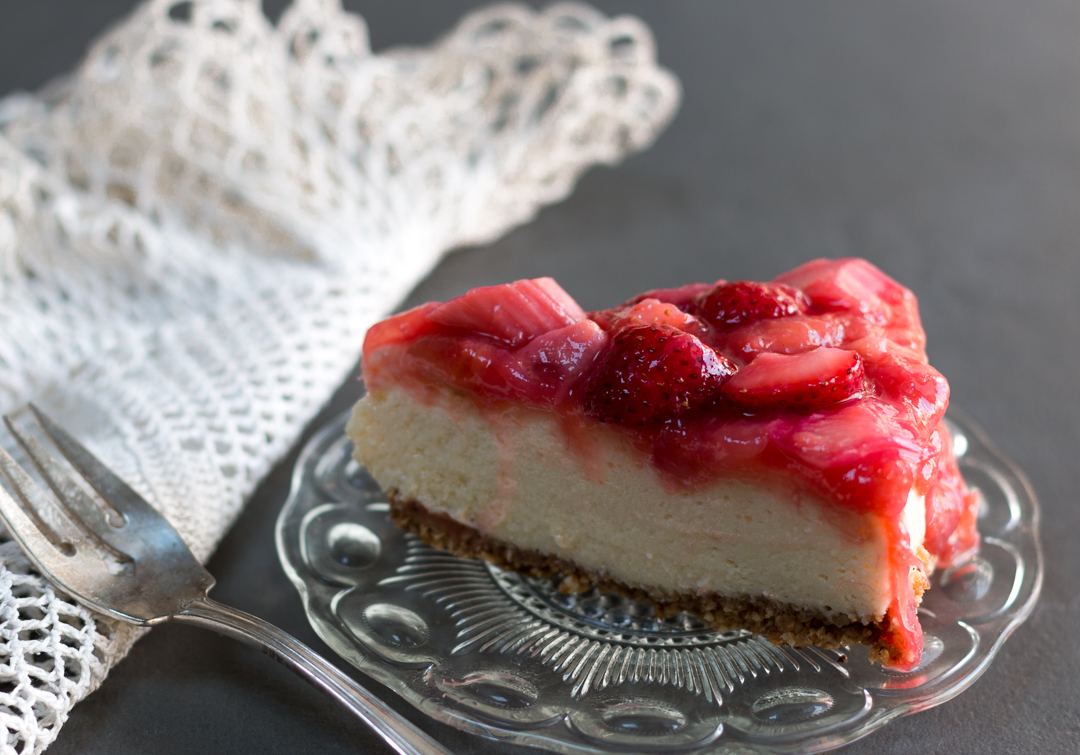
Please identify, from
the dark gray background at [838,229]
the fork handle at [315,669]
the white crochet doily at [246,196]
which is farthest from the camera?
the white crochet doily at [246,196]

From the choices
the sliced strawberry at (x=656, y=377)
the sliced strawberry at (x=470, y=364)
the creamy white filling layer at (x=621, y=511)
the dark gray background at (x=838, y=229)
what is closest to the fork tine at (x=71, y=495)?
the dark gray background at (x=838, y=229)

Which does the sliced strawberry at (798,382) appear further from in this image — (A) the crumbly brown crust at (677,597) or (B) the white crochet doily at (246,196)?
(B) the white crochet doily at (246,196)

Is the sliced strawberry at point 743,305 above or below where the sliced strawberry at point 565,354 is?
above

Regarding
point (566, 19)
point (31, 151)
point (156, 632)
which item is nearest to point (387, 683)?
point (156, 632)

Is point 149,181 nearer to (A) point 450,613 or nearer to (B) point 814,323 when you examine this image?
(A) point 450,613

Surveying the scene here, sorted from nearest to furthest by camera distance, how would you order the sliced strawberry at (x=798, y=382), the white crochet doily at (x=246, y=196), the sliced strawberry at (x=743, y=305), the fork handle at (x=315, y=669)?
the fork handle at (x=315, y=669) → the sliced strawberry at (x=798, y=382) → the sliced strawberry at (x=743, y=305) → the white crochet doily at (x=246, y=196)

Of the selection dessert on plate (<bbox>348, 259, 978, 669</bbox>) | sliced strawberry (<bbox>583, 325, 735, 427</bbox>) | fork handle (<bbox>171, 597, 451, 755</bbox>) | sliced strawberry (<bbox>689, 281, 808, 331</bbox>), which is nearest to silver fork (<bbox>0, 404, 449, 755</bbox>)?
fork handle (<bbox>171, 597, 451, 755</bbox>)
